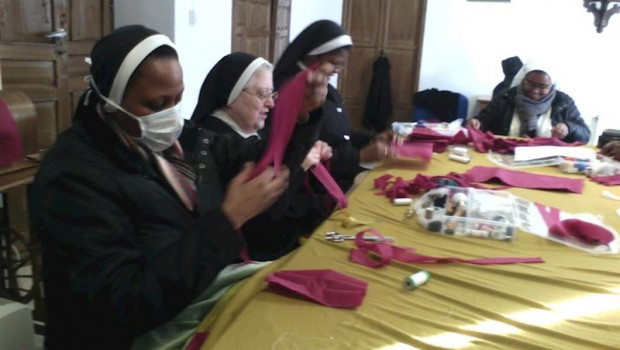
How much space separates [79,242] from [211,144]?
0.74 metres

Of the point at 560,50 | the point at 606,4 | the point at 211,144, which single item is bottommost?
the point at 211,144

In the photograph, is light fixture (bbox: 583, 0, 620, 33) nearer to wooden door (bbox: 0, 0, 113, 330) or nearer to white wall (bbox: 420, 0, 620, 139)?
white wall (bbox: 420, 0, 620, 139)

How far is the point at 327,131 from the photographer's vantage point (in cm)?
254

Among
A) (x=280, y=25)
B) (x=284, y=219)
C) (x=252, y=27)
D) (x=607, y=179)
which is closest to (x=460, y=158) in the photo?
(x=607, y=179)

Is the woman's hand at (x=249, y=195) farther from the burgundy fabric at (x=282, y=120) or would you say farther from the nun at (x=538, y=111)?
the nun at (x=538, y=111)

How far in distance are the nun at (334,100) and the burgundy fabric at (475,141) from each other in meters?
0.37

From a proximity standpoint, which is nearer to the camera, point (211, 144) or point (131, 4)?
point (211, 144)

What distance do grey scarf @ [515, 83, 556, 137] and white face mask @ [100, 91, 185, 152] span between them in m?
2.87

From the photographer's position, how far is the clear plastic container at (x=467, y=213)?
62.6 inches

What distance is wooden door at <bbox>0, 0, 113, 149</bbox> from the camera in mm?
3018

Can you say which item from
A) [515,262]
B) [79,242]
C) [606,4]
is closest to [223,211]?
[79,242]

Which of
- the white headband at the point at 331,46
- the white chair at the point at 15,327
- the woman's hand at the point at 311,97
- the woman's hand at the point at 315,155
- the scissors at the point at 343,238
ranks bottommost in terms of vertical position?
the white chair at the point at 15,327

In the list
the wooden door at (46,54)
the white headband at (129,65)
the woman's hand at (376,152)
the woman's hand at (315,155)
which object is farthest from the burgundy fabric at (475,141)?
the wooden door at (46,54)

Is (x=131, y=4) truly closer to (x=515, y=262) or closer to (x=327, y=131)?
(x=327, y=131)
